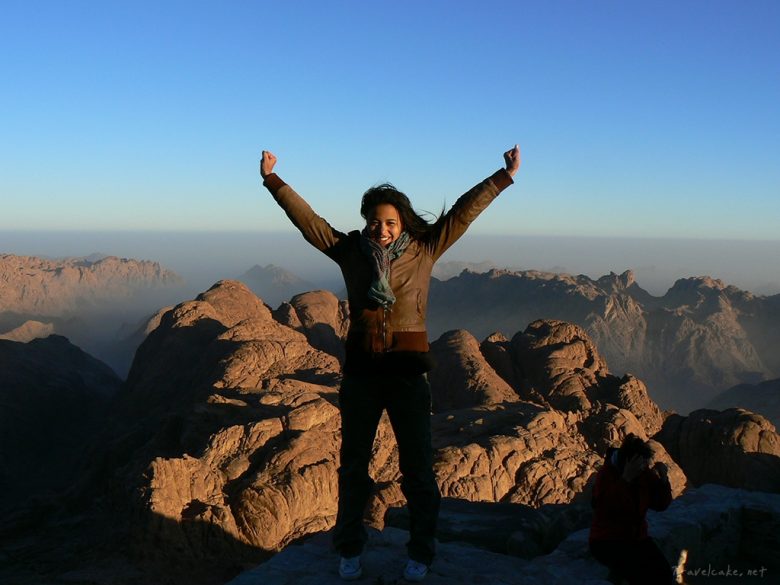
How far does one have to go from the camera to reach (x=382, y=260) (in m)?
4.40

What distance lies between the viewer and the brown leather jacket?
4426mm

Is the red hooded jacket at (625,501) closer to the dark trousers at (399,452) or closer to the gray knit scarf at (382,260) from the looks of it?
the dark trousers at (399,452)

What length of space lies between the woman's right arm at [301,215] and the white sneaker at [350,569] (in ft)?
7.50

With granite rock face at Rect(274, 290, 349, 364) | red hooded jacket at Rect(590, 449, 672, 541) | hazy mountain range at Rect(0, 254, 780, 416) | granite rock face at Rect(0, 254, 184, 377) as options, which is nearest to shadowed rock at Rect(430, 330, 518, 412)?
granite rock face at Rect(274, 290, 349, 364)

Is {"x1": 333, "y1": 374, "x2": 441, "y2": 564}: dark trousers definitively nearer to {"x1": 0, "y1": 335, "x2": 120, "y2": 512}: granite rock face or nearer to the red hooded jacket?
the red hooded jacket

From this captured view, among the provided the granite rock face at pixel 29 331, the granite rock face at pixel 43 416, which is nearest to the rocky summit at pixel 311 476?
the granite rock face at pixel 43 416

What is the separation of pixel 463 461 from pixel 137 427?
40.0 feet

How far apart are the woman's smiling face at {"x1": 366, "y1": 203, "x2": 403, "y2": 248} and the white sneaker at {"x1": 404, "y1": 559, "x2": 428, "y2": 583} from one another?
2380 mm

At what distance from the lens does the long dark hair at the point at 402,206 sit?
462 centimetres

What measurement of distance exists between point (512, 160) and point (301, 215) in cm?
162

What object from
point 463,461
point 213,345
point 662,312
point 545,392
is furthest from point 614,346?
point 463,461

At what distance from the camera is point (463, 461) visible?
13.5 metres


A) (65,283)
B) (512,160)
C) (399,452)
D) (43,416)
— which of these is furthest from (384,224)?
(65,283)

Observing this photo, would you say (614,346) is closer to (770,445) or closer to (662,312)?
(662,312)
